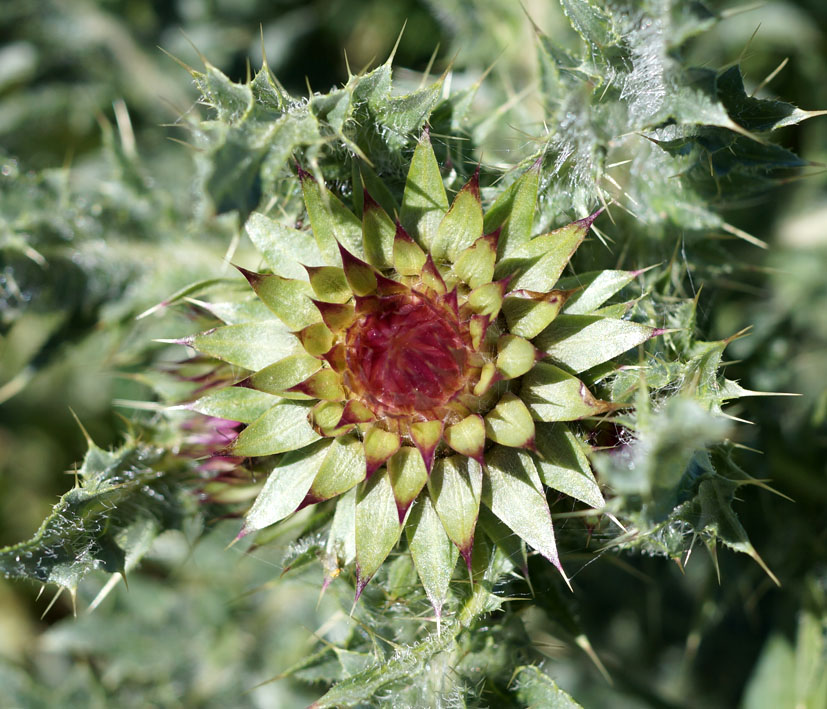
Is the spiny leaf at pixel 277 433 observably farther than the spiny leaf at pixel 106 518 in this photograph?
No

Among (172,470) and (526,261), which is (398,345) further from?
(172,470)

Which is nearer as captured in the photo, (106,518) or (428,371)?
(428,371)

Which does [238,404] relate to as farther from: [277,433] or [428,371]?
[428,371]

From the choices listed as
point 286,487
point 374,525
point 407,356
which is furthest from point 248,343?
Answer: point 374,525

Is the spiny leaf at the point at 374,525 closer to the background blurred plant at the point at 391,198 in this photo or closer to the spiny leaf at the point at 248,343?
the background blurred plant at the point at 391,198

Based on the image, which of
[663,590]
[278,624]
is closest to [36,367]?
[278,624]

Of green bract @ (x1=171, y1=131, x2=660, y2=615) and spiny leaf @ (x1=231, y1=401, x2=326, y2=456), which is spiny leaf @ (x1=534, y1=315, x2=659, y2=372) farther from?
spiny leaf @ (x1=231, y1=401, x2=326, y2=456)

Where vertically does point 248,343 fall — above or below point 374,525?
above

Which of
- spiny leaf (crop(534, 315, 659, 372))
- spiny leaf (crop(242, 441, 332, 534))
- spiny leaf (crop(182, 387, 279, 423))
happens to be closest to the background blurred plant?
spiny leaf (crop(534, 315, 659, 372))

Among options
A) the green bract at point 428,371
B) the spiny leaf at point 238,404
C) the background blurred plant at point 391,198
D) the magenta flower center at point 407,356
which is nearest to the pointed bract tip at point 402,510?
the green bract at point 428,371
